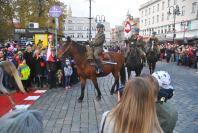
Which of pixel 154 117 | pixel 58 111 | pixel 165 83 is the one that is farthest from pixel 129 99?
pixel 58 111

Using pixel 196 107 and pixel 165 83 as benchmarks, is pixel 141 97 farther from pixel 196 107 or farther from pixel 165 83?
pixel 196 107

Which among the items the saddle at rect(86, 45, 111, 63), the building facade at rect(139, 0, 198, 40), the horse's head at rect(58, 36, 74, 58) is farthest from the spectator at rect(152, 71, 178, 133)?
the building facade at rect(139, 0, 198, 40)

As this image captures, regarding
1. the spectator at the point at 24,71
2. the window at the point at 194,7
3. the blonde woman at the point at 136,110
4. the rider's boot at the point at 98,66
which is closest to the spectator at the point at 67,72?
the spectator at the point at 24,71

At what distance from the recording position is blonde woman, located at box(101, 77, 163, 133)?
8.35ft

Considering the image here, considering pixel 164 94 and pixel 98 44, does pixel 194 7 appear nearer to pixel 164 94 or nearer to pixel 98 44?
pixel 98 44

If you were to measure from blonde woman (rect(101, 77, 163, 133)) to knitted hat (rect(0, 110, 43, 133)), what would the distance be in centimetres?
72

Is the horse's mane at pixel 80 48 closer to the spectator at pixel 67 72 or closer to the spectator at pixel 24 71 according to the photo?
the spectator at pixel 24 71

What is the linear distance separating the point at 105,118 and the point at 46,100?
873cm

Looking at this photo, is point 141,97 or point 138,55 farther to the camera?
point 138,55

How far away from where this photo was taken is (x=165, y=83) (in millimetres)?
3494

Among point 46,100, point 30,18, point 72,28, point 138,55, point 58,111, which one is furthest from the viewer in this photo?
point 72,28

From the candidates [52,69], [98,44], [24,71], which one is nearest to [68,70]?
[52,69]

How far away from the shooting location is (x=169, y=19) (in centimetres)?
6962

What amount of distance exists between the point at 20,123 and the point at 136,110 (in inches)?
35.2
